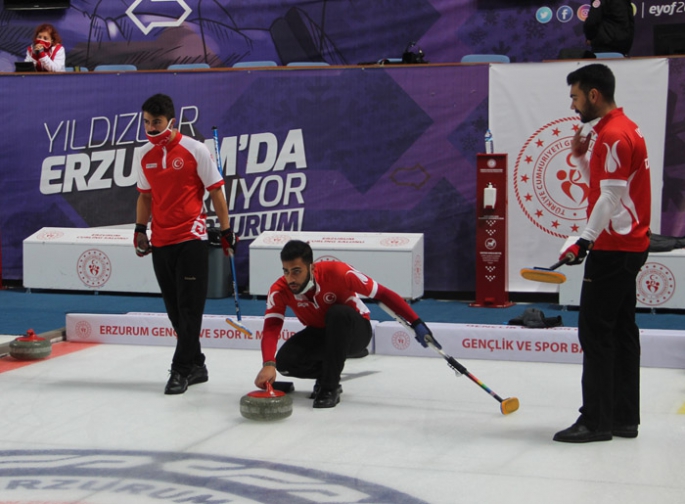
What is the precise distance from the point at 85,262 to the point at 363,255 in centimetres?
289

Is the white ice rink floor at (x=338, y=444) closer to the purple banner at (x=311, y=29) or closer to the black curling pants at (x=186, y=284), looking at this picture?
→ the black curling pants at (x=186, y=284)

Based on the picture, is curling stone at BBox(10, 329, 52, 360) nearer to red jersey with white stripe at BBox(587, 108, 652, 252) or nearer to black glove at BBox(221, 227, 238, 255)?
black glove at BBox(221, 227, 238, 255)

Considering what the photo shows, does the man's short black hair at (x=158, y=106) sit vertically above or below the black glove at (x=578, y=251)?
above

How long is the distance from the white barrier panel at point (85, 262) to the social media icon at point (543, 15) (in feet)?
15.0

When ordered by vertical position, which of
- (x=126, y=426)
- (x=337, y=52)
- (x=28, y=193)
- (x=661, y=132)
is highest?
(x=337, y=52)

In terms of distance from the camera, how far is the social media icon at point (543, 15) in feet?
29.8

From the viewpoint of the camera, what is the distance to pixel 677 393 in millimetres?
4906

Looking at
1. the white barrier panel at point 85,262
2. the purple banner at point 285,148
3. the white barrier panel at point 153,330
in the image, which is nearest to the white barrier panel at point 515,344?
the white barrier panel at point 153,330

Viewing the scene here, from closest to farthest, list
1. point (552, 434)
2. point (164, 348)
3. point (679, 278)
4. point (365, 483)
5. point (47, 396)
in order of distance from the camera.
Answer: point (365, 483), point (552, 434), point (47, 396), point (164, 348), point (679, 278)

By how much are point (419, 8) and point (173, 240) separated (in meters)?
5.33

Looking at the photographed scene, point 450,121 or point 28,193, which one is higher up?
point 450,121

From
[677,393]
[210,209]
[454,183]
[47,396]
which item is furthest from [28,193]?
[677,393]

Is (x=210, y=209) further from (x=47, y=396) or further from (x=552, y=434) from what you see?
(x=552, y=434)

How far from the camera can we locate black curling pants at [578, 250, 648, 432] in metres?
3.85
